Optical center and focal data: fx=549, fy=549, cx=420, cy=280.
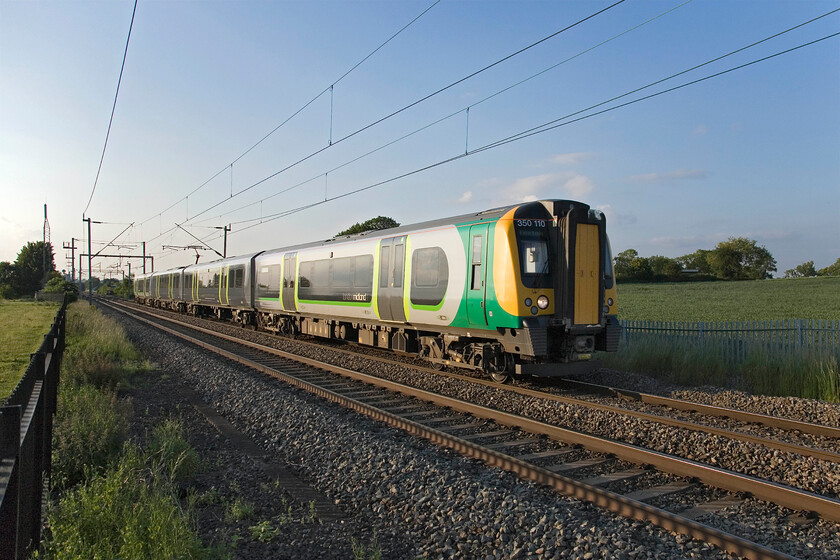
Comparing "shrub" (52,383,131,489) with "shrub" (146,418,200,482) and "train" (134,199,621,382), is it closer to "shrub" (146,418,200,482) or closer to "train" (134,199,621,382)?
"shrub" (146,418,200,482)

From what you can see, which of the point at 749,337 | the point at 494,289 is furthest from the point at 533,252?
the point at 749,337

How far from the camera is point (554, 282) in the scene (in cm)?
959

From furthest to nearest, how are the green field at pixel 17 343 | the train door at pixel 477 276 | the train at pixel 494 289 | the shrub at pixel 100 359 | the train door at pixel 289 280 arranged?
the train door at pixel 289 280 < the green field at pixel 17 343 < the shrub at pixel 100 359 < the train door at pixel 477 276 < the train at pixel 494 289

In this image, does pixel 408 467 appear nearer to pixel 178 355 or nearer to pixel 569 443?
pixel 569 443

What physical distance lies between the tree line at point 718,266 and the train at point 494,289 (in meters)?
65.9

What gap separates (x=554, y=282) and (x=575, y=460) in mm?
4143

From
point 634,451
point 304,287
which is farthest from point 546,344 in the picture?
point 304,287

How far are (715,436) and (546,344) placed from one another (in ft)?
10.5

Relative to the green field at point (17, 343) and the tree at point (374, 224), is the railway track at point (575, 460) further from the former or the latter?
the tree at point (374, 224)

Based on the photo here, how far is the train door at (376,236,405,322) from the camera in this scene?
12.1m

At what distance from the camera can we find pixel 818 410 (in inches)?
316

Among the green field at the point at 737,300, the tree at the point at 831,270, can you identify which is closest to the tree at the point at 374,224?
the green field at the point at 737,300

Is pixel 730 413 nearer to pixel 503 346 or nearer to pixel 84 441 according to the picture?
pixel 503 346

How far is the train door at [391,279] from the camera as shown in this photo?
476 inches
